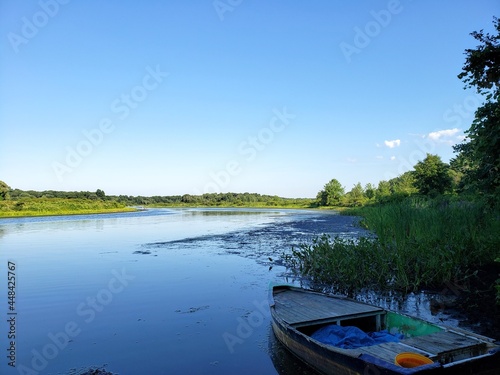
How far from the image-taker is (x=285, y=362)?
6016 millimetres

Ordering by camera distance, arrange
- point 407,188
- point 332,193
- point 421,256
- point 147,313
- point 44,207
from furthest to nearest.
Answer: point 332,193, point 44,207, point 407,188, point 421,256, point 147,313

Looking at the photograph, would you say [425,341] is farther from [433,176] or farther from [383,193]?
[383,193]

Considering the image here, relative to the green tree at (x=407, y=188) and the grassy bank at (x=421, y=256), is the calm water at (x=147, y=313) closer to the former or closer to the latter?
the grassy bank at (x=421, y=256)

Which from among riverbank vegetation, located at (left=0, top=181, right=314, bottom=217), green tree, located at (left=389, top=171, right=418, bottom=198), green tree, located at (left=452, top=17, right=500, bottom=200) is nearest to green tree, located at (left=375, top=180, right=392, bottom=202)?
green tree, located at (left=389, top=171, right=418, bottom=198)


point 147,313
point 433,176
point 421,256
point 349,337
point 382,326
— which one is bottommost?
point 147,313

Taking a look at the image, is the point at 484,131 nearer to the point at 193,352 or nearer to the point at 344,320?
the point at 344,320

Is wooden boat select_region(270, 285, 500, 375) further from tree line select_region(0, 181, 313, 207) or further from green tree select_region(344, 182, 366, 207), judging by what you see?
tree line select_region(0, 181, 313, 207)

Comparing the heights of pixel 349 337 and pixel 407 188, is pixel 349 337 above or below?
below

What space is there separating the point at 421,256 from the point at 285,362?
20.6 feet

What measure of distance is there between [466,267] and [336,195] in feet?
272

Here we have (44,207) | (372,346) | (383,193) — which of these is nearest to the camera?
(372,346)

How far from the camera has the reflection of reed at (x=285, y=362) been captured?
565cm

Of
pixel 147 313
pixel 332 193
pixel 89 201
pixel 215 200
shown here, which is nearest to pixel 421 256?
pixel 147 313

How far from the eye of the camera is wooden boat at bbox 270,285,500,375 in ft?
13.4
